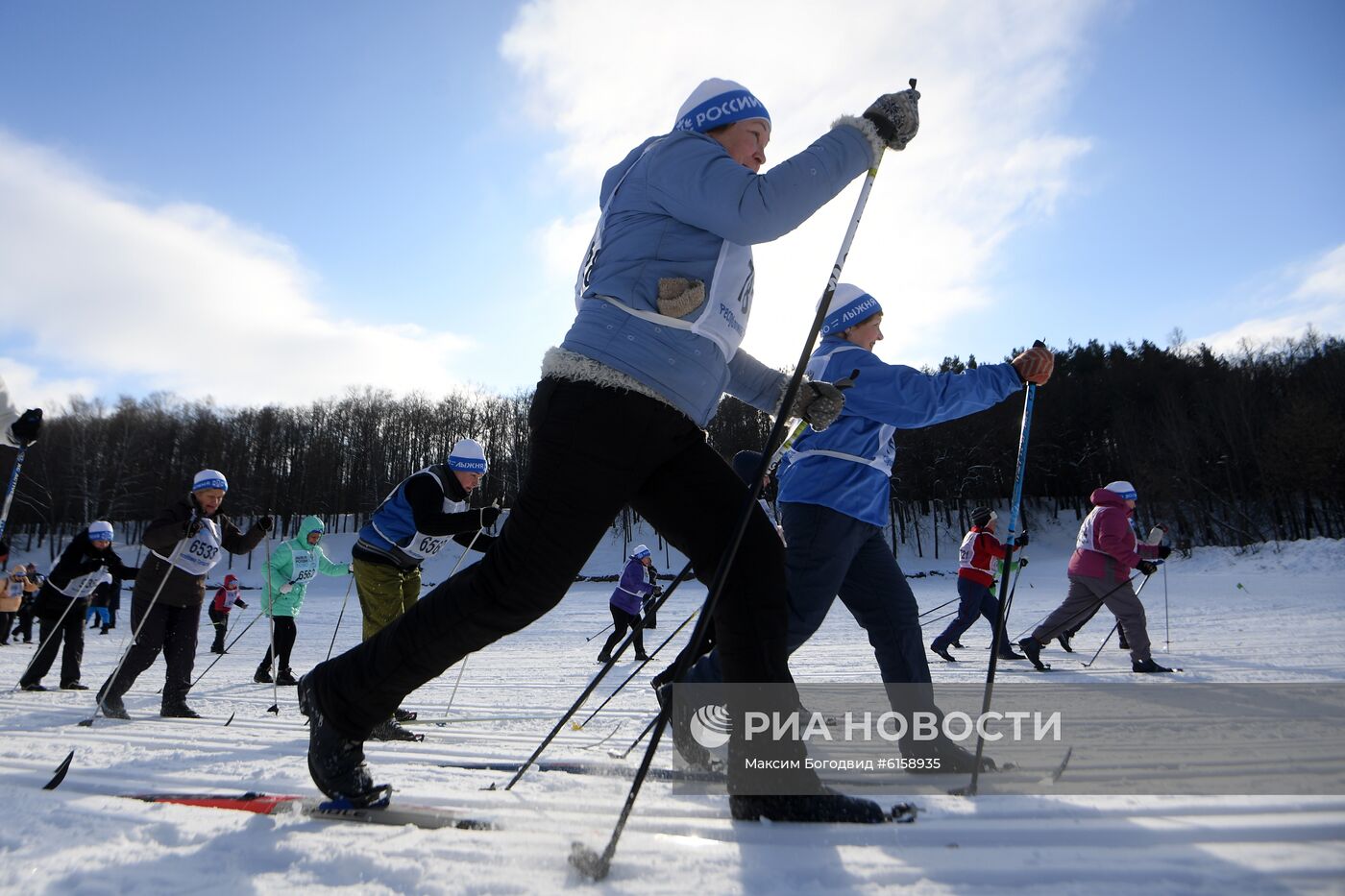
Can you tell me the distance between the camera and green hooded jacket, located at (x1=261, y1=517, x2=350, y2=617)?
7.94 m

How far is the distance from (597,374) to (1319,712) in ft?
13.7

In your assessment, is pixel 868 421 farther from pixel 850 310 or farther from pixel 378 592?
A: pixel 378 592

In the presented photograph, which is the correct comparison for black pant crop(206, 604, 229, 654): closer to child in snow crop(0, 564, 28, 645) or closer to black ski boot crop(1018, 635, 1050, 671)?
child in snow crop(0, 564, 28, 645)

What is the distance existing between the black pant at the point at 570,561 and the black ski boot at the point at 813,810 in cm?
5

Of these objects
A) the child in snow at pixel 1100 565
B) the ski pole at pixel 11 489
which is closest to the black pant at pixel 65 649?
the ski pole at pixel 11 489

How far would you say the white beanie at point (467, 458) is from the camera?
16.4ft

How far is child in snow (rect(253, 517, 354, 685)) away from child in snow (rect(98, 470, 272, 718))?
1831 mm

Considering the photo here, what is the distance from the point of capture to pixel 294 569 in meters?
8.36

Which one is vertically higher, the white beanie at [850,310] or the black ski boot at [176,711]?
the white beanie at [850,310]

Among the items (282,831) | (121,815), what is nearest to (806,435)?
(282,831)

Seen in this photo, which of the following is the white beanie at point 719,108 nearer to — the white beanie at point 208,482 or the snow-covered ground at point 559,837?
the snow-covered ground at point 559,837

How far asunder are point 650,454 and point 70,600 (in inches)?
325

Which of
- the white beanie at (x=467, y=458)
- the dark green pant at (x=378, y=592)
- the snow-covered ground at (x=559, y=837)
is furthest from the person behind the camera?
the white beanie at (x=467, y=458)

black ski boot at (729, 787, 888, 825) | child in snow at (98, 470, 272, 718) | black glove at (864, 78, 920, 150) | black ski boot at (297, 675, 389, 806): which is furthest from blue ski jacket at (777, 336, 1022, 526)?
child in snow at (98, 470, 272, 718)
